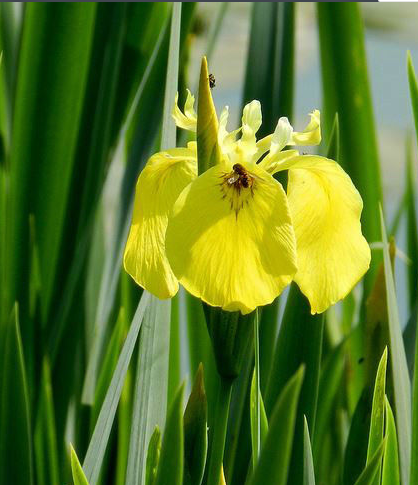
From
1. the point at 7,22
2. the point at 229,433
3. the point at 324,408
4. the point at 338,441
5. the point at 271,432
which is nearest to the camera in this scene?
the point at 271,432

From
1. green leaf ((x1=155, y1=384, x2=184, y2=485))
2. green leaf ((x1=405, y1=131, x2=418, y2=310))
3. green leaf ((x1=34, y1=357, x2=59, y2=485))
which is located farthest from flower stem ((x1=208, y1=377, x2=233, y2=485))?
green leaf ((x1=405, y1=131, x2=418, y2=310))

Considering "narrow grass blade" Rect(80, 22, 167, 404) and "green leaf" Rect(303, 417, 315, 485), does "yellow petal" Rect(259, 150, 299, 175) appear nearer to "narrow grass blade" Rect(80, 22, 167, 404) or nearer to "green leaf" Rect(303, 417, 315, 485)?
"green leaf" Rect(303, 417, 315, 485)

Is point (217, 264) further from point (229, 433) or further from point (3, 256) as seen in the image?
point (3, 256)

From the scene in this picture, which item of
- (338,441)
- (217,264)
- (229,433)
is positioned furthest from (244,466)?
(217,264)

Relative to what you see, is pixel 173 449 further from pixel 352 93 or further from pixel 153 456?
pixel 352 93

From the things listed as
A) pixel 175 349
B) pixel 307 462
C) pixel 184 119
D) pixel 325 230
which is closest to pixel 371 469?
pixel 307 462

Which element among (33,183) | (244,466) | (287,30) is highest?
(287,30)
